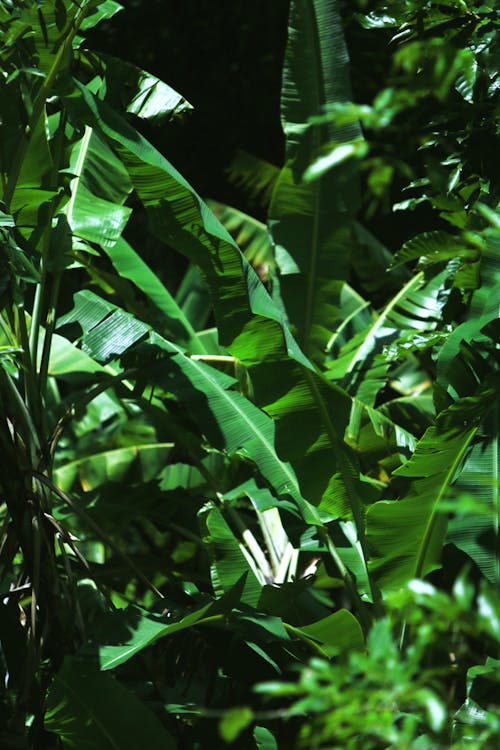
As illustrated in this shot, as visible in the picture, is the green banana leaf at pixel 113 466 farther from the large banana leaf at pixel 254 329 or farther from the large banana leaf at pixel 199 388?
the large banana leaf at pixel 254 329

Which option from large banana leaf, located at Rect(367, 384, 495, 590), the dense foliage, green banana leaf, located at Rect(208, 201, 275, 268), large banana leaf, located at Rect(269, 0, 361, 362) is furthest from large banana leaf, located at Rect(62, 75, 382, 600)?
green banana leaf, located at Rect(208, 201, 275, 268)

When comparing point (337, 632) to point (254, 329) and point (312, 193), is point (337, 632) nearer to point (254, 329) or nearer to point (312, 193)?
point (254, 329)

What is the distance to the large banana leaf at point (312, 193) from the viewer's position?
2.70 meters

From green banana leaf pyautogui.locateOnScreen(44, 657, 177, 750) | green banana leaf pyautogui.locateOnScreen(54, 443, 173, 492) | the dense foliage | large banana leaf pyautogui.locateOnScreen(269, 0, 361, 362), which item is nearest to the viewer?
green banana leaf pyautogui.locateOnScreen(44, 657, 177, 750)

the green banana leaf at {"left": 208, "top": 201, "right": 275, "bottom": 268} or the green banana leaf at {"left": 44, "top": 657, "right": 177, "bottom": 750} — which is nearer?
the green banana leaf at {"left": 44, "top": 657, "right": 177, "bottom": 750}

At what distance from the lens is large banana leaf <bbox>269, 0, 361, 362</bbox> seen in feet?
8.85

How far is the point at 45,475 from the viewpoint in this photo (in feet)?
6.97

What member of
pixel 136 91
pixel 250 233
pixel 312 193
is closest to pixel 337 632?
pixel 312 193

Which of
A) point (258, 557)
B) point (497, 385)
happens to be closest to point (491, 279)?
point (497, 385)

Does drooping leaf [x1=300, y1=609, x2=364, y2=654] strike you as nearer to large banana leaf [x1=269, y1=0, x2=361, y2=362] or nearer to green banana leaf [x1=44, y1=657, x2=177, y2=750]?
green banana leaf [x1=44, y1=657, x2=177, y2=750]

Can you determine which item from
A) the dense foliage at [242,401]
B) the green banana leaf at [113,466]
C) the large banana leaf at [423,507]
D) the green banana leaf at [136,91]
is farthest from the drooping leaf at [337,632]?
the green banana leaf at [136,91]

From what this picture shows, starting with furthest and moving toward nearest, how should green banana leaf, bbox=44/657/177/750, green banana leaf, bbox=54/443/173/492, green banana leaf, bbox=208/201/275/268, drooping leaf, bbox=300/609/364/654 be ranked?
green banana leaf, bbox=208/201/275/268, green banana leaf, bbox=54/443/173/492, drooping leaf, bbox=300/609/364/654, green banana leaf, bbox=44/657/177/750

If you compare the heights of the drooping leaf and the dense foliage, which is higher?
the dense foliage

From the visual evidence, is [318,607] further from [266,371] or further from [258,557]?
[266,371]
